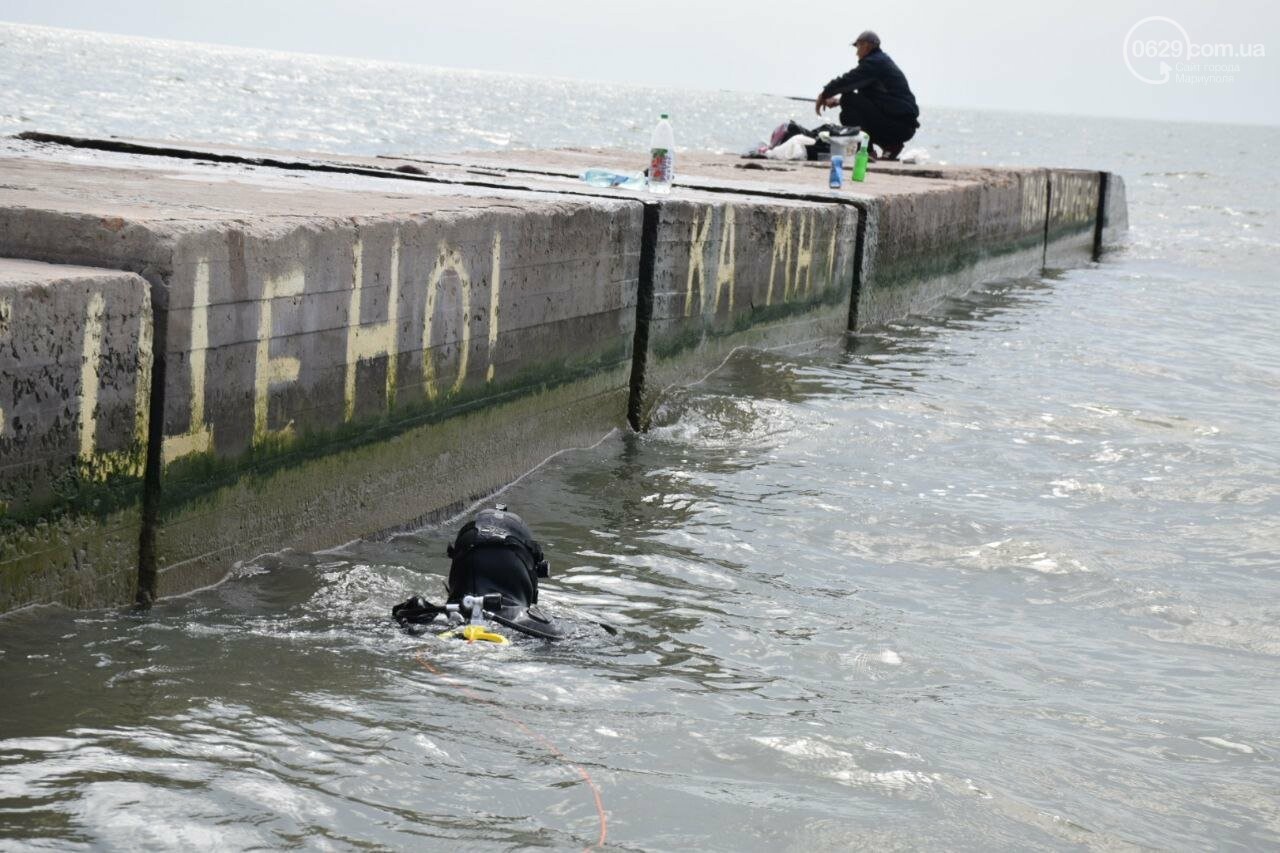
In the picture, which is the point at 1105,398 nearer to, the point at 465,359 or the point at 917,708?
the point at 465,359

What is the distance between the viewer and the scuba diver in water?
4.51m

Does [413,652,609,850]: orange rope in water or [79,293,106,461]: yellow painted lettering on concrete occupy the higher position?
[79,293,106,461]: yellow painted lettering on concrete

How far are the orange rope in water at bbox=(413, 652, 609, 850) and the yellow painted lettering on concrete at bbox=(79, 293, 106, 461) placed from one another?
1.11 meters

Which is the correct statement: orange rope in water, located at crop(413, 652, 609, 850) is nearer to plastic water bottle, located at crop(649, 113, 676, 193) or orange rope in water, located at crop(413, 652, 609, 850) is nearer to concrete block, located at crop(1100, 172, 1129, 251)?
plastic water bottle, located at crop(649, 113, 676, 193)

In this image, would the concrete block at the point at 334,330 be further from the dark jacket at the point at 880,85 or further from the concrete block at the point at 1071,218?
the concrete block at the point at 1071,218

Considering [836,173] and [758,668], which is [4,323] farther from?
[836,173]

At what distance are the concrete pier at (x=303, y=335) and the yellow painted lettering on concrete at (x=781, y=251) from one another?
2 centimetres

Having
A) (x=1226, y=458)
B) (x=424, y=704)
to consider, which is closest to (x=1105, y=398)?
(x=1226, y=458)

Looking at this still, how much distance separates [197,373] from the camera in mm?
4770

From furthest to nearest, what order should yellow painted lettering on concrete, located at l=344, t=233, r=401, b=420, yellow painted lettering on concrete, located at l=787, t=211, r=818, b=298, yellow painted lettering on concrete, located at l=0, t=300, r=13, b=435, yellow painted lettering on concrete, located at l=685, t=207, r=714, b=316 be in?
yellow painted lettering on concrete, located at l=787, t=211, r=818, b=298 → yellow painted lettering on concrete, located at l=685, t=207, r=714, b=316 → yellow painted lettering on concrete, located at l=344, t=233, r=401, b=420 → yellow painted lettering on concrete, located at l=0, t=300, r=13, b=435

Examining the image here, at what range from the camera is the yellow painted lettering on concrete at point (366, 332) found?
559 cm

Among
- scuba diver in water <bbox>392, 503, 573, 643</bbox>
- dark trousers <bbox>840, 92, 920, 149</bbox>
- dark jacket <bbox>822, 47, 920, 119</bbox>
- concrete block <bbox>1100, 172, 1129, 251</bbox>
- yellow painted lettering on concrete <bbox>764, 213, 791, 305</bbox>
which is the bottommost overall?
scuba diver in water <bbox>392, 503, 573, 643</bbox>

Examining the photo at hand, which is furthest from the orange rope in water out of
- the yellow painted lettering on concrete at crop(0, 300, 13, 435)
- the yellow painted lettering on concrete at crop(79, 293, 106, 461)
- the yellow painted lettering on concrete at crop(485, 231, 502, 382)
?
the yellow painted lettering on concrete at crop(485, 231, 502, 382)

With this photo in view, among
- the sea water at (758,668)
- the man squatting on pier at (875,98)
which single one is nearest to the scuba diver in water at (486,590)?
the sea water at (758,668)
